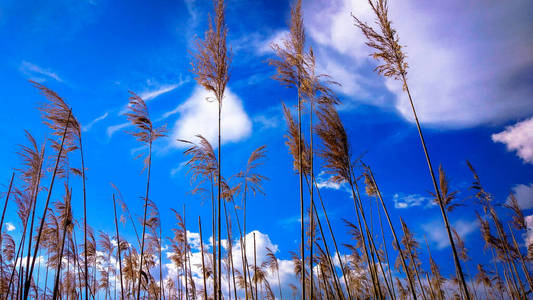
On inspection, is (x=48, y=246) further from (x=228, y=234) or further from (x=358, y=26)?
(x=358, y=26)

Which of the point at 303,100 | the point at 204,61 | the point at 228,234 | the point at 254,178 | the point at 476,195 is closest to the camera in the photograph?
the point at 204,61

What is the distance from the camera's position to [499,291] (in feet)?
41.0

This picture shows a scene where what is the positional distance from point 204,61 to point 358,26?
215cm

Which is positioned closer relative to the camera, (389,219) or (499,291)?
(389,219)

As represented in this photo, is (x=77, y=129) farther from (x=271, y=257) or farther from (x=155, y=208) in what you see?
(x=271, y=257)

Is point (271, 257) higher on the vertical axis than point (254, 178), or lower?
lower

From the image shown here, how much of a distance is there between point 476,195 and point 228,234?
21.2 feet

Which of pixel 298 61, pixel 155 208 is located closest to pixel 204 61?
pixel 298 61

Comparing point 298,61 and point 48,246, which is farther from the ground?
point 298,61

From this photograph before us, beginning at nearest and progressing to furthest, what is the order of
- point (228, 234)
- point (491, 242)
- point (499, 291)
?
point (228, 234) → point (491, 242) → point (499, 291)

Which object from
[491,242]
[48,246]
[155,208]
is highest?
[155,208]

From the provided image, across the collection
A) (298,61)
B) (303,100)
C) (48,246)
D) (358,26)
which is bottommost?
(48,246)

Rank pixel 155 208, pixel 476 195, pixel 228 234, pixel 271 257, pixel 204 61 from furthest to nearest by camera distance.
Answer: pixel 271 257 < pixel 476 195 < pixel 155 208 < pixel 228 234 < pixel 204 61

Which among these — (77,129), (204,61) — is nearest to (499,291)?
(204,61)
